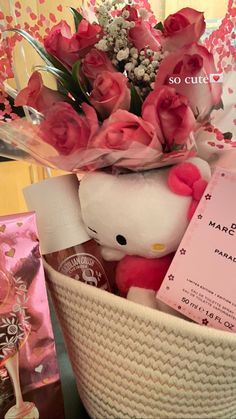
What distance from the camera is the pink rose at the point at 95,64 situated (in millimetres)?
434

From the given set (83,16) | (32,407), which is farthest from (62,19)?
(32,407)

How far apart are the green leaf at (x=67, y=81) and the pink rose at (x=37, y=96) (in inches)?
0.5

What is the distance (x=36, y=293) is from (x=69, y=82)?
0.24 m

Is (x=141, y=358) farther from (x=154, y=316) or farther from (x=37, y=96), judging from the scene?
(x=37, y=96)

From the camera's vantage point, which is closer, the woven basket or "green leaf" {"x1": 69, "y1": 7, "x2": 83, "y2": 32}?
the woven basket

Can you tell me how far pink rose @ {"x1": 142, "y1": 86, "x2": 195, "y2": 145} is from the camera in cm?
40

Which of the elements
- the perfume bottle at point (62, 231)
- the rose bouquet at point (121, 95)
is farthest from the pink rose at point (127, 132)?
the perfume bottle at point (62, 231)

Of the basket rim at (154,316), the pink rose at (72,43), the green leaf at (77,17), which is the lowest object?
the basket rim at (154,316)

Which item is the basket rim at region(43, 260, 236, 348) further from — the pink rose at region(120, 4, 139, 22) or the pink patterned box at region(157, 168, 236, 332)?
the pink rose at region(120, 4, 139, 22)

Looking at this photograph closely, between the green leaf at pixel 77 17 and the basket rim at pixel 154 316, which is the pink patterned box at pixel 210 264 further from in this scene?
the green leaf at pixel 77 17

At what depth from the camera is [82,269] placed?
478mm

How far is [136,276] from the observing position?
18.3 inches

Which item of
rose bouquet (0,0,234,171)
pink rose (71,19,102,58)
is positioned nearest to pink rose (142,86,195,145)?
rose bouquet (0,0,234,171)

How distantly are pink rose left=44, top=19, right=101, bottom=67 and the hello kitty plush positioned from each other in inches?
5.4
